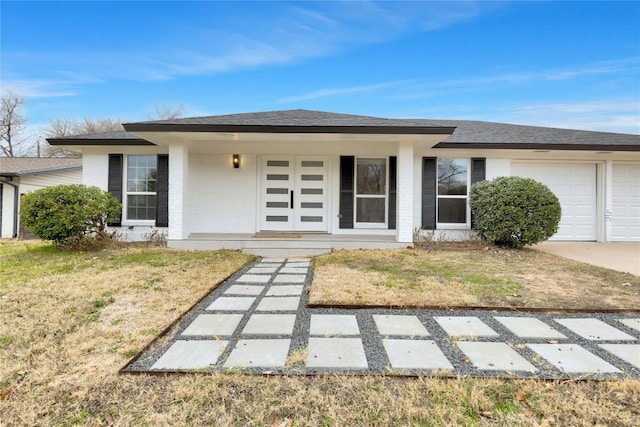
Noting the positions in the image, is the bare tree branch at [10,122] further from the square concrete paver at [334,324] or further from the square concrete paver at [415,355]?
the square concrete paver at [415,355]

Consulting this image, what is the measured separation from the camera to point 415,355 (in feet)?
7.55

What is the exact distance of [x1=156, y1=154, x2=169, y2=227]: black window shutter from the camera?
7.93m

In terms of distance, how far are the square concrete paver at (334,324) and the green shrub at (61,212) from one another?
6.01 meters

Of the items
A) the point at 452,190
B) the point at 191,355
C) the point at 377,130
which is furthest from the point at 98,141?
the point at 452,190

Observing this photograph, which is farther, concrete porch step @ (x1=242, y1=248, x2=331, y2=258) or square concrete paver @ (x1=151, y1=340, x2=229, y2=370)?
concrete porch step @ (x1=242, y1=248, x2=331, y2=258)

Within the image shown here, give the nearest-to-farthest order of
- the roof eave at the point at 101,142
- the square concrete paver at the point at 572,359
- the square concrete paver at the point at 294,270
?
the square concrete paver at the point at 572,359 → the square concrete paver at the point at 294,270 → the roof eave at the point at 101,142

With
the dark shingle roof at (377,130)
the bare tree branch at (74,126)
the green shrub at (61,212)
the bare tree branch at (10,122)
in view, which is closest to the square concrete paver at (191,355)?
the dark shingle roof at (377,130)

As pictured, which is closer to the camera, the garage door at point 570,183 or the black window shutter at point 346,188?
the black window shutter at point 346,188

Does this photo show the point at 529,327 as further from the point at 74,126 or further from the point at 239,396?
the point at 74,126

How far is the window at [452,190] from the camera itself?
816 cm

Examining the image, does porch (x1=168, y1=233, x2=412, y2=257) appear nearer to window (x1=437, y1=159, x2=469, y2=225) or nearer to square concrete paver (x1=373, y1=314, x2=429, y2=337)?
window (x1=437, y1=159, x2=469, y2=225)

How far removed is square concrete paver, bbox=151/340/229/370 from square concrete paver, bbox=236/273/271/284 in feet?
6.30

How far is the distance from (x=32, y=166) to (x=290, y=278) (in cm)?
1535

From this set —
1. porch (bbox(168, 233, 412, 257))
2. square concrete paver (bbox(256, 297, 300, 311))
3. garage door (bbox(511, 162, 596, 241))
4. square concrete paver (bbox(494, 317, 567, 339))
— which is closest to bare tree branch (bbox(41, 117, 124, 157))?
porch (bbox(168, 233, 412, 257))
